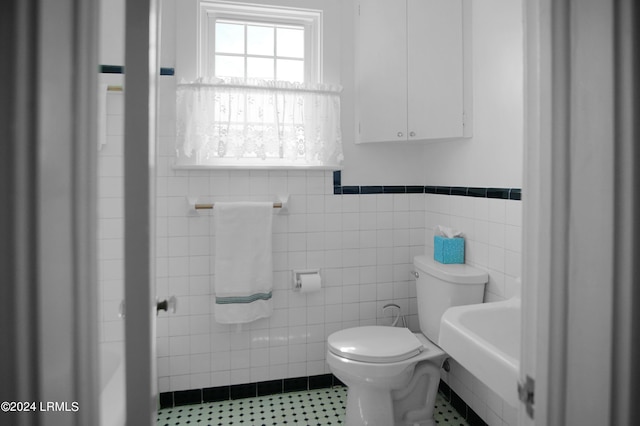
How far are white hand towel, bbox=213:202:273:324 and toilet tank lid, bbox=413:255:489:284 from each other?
0.88 metres

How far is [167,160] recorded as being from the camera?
2.09 metres

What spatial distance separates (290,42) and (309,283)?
1.46m

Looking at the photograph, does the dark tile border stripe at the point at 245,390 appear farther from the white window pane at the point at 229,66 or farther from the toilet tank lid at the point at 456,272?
the white window pane at the point at 229,66

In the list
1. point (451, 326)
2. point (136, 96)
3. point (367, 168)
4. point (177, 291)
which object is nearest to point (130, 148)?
point (136, 96)

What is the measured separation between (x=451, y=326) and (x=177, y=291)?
150cm

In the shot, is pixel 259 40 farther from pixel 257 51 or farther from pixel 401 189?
pixel 401 189

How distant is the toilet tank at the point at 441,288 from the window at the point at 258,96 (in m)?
0.82

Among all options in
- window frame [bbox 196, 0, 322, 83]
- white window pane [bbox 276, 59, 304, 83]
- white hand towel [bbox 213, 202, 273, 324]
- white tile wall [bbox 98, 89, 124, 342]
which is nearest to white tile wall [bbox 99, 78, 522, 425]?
white tile wall [bbox 98, 89, 124, 342]

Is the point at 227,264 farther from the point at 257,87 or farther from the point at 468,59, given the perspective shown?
the point at 468,59

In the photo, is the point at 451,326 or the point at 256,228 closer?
the point at 451,326

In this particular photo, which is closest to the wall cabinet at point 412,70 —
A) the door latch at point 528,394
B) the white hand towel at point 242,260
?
the white hand towel at point 242,260

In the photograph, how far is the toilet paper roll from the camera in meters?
2.21

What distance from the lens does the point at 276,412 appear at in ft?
6.92

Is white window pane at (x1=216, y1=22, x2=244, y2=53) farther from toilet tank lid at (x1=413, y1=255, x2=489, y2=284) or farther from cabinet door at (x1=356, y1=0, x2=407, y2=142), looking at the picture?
toilet tank lid at (x1=413, y1=255, x2=489, y2=284)
